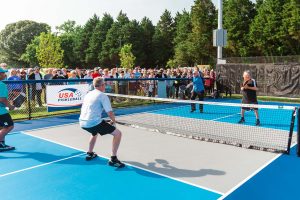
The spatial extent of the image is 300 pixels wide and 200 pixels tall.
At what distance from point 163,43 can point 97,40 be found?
61.8ft

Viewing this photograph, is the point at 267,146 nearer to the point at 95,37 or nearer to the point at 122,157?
the point at 122,157

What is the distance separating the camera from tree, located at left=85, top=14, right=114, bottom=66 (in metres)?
82.2

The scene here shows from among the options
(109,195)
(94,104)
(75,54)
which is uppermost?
(75,54)

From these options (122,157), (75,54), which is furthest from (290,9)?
(75,54)

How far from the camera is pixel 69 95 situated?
13.9m

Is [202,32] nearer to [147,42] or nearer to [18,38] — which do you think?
[147,42]

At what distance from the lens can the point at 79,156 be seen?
754 cm

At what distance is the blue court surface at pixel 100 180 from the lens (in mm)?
5211

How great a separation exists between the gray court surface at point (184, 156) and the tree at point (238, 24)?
5189 centimetres

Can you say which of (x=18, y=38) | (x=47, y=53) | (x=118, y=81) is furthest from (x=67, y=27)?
(x=118, y=81)

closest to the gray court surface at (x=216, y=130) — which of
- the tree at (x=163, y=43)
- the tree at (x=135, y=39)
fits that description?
the tree at (x=135, y=39)

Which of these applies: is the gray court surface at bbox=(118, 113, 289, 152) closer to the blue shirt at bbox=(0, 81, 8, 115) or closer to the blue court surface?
the blue court surface

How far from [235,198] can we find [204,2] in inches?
2570

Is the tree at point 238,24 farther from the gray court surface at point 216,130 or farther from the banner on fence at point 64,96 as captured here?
the gray court surface at point 216,130
